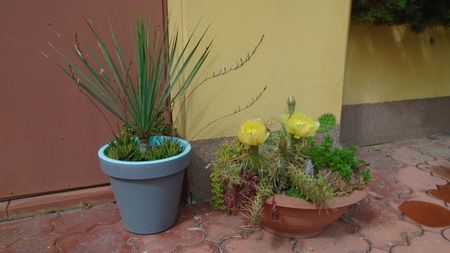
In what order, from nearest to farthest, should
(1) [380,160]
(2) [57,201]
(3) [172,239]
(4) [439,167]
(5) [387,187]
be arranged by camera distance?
(3) [172,239] → (2) [57,201] → (5) [387,187] → (4) [439,167] → (1) [380,160]

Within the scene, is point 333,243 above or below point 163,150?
below

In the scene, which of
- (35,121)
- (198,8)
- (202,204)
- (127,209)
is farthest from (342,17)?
(35,121)

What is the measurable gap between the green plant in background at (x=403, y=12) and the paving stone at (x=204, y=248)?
1.88m

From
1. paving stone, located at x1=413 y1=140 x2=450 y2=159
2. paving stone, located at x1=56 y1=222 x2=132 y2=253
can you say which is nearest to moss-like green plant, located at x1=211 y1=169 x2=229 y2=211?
paving stone, located at x1=56 y1=222 x2=132 y2=253

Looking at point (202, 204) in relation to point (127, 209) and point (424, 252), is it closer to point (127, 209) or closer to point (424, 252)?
point (127, 209)

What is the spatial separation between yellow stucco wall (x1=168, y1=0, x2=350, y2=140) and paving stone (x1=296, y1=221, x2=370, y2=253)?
29.4 inches

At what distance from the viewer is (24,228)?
2.01 meters

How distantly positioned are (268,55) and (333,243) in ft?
3.58

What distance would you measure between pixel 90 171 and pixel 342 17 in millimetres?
1792

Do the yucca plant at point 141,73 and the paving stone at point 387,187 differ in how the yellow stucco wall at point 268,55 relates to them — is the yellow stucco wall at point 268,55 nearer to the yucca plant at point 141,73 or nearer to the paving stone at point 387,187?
the yucca plant at point 141,73

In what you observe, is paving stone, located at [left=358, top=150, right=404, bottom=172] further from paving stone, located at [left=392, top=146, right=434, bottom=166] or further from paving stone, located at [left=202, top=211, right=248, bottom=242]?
paving stone, located at [left=202, top=211, right=248, bottom=242]

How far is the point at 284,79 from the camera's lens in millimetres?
2293

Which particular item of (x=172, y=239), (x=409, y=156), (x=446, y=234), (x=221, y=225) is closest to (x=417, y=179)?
(x=409, y=156)

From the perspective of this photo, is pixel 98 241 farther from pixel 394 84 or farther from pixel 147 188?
pixel 394 84
